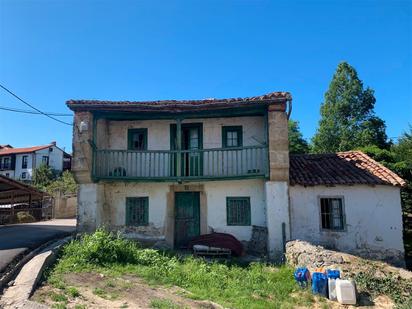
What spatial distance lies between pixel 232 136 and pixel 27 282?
352 inches

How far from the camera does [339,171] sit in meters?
13.1

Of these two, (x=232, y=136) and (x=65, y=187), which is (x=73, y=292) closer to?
(x=232, y=136)

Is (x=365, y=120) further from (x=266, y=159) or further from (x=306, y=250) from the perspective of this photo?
(x=306, y=250)

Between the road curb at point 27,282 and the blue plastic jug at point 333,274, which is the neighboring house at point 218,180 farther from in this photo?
the blue plastic jug at point 333,274

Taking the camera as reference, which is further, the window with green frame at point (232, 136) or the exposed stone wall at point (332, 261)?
the window with green frame at point (232, 136)

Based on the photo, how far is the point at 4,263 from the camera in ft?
27.9

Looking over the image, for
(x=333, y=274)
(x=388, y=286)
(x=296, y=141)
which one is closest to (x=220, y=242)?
(x=333, y=274)

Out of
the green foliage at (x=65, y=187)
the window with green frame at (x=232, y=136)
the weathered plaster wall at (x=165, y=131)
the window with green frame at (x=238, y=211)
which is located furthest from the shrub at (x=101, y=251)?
the green foliage at (x=65, y=187)

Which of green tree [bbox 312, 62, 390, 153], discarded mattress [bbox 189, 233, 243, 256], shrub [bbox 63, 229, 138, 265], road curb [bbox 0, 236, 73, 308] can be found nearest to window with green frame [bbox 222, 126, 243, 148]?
discarded mattress [bbox 189, 233, 243, 256]

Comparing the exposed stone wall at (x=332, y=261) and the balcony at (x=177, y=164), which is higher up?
the balcony at (x=177, y=164)

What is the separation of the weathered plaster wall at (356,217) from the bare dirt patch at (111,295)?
20.7 feet

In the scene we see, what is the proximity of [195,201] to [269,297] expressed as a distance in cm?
606

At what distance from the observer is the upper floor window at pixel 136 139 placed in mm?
14112

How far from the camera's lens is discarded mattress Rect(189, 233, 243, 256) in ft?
38.5
